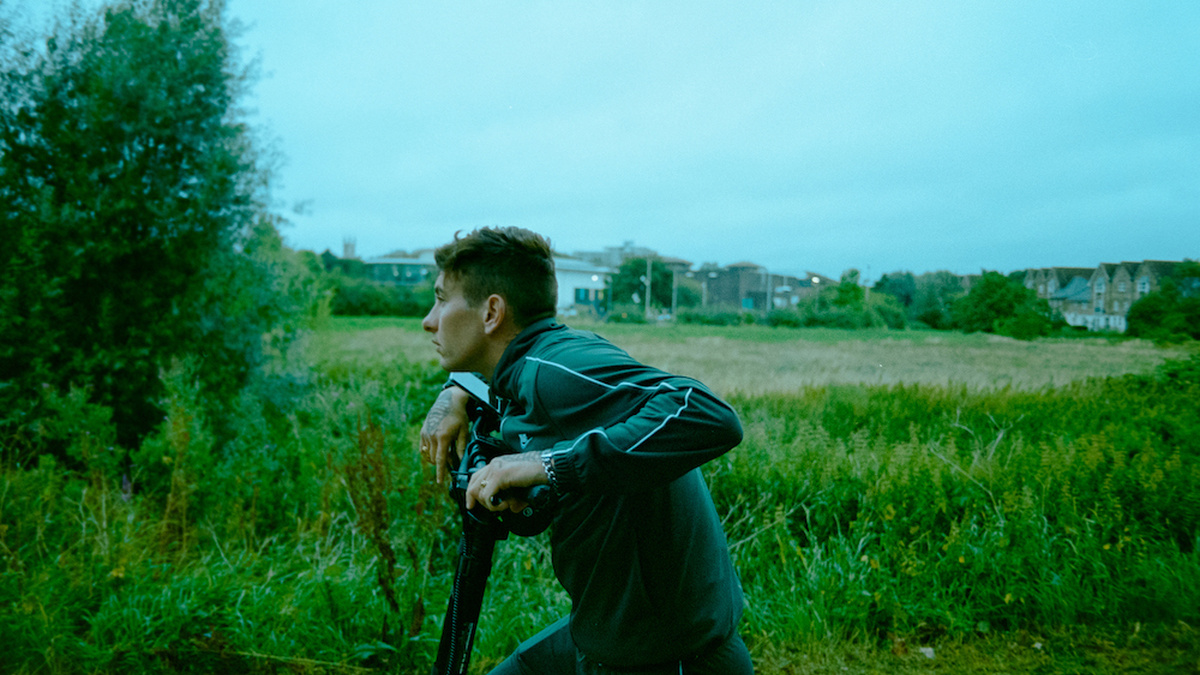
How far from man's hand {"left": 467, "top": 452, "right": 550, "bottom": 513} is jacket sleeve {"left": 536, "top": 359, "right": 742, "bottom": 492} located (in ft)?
0.15

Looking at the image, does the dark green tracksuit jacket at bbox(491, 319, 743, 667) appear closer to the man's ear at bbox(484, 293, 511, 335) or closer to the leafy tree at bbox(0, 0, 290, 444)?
the man's ear at bbox(484, 293, 511, 335)

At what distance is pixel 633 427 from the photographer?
1308 millimetres

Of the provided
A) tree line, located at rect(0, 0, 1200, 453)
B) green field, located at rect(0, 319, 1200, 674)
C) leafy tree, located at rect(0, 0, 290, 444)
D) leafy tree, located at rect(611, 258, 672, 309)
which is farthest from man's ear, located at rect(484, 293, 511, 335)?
leafy tree, located at rect(611, 258, 672, 309)

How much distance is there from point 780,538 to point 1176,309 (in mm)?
3766

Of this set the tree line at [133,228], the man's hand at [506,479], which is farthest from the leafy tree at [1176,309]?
the man's hand at [506,479]

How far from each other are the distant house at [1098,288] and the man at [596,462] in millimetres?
5326

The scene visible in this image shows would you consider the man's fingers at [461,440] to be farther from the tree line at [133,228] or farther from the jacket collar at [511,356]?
the tree line at [133,228]

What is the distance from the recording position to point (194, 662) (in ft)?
9.96

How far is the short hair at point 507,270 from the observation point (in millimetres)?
1705

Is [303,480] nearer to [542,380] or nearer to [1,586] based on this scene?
[1,586]

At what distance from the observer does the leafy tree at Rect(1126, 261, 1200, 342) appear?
5.13 meters

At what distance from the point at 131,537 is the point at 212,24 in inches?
156

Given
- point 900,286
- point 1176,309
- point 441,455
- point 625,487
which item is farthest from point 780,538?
point 1176,309

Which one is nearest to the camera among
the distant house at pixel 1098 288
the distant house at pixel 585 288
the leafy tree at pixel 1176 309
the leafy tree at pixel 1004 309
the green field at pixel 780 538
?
the green field at pixel 780 538
